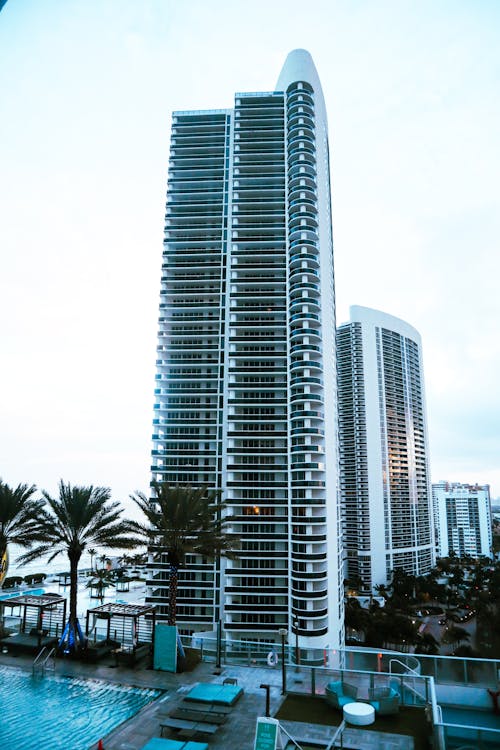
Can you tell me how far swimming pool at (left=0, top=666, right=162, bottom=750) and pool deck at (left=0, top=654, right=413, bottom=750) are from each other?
18.2 inches

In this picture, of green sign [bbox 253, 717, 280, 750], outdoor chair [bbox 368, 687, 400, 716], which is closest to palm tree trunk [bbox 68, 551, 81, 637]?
green sign [bbox 253, 717, 280, 750]

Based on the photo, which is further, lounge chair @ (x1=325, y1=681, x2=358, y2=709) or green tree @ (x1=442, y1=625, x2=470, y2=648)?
green tree @ (x1=442, y1=625, x2=470, y2=648)

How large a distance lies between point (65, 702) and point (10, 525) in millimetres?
12023

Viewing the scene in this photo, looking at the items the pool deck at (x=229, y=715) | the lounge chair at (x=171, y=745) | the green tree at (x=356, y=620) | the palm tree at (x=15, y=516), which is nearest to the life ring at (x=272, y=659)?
the pool deck at (x=229, y=715)

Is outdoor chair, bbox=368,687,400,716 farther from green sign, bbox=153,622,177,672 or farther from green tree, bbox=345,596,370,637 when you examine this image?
green tree, bbox=345,596,370,637

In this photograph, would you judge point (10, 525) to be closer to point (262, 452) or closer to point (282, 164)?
point (262, 452)

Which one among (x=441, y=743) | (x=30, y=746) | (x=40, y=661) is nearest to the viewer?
(x=441, y=743)

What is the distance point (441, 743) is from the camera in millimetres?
11547

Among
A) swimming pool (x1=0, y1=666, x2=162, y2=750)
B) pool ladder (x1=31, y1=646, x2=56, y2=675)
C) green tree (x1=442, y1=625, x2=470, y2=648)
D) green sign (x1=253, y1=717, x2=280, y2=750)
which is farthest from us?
green tree (x1=442, y1=625, x2=470, y2=648)

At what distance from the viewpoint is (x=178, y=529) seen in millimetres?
22438

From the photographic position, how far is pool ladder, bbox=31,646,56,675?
722 inches

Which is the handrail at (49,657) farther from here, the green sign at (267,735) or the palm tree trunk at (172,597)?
the green sign at (267,735)

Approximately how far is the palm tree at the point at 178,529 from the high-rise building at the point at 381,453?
10759cm

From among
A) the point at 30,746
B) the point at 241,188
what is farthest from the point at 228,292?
the point at 30,746
